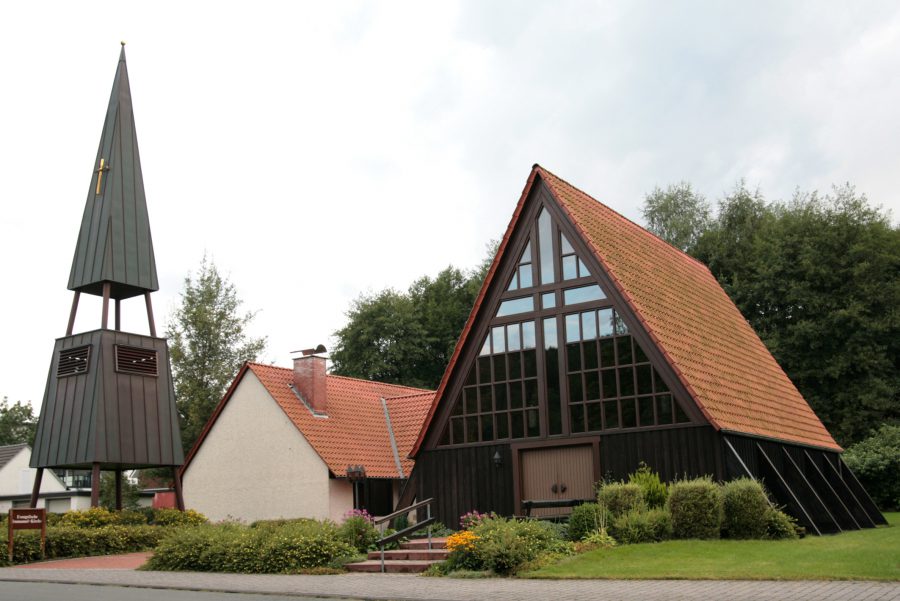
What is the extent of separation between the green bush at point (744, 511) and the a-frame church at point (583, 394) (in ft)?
6.58

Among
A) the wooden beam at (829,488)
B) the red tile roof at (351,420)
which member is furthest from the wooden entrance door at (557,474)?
the red tile roof at (351,420)

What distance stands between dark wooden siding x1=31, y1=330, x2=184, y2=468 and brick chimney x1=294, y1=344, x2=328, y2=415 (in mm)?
4465

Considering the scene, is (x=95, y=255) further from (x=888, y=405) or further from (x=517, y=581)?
(x=888, y=405)

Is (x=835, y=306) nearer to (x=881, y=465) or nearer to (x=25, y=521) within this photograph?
(x=881, y=465)

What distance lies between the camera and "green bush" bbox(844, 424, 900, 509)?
31344 mm

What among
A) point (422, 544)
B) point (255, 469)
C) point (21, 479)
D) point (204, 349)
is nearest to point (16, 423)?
point (21, 479)

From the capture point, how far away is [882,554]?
14539 mm

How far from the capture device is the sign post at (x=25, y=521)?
69.2 feet

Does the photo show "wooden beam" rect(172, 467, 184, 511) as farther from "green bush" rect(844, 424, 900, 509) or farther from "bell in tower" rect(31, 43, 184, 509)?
"green bush" rect(844, 424, 900, 509)

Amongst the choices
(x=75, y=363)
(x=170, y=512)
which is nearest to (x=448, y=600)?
(x=170, y=512)

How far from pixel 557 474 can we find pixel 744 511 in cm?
550

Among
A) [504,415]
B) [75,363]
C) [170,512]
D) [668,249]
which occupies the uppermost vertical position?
[668,249]

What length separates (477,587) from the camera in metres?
13.8

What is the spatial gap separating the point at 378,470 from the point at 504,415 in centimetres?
866
